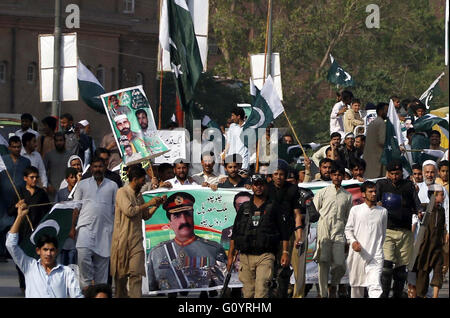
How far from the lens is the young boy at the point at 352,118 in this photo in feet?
72.0

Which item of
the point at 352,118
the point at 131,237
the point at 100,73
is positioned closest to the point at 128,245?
the point at 131,237

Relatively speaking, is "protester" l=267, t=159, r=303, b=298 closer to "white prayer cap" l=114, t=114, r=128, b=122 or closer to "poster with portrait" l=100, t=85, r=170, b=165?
"poster with portrait" l=100, t=85, r=170, b=165

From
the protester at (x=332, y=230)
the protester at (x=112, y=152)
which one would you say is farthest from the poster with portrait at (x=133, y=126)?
the protester at (x=112, y=152)

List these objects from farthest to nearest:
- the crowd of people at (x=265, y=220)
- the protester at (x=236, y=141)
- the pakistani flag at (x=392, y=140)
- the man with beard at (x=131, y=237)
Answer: the protester at (x=236, y=141)
the pakistani flag at (x=392, y=140)
the man with beard at (x=131, y=237)
the crowd of people at (x=265, y=220)

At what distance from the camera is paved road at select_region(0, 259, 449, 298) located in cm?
1446

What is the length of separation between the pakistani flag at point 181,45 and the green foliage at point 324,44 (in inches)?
1856

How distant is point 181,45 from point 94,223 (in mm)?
5757

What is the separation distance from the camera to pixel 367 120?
74.0ft

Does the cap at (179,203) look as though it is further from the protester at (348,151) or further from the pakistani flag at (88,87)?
the protester at (348,151)

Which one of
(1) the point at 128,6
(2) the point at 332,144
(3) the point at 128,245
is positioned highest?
(1) the point at 128,6

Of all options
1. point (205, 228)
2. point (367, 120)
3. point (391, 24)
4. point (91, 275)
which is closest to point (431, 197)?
point (205, 228)

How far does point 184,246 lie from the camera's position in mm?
14375

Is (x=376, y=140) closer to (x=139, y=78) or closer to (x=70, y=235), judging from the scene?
(x=70, y=235)
